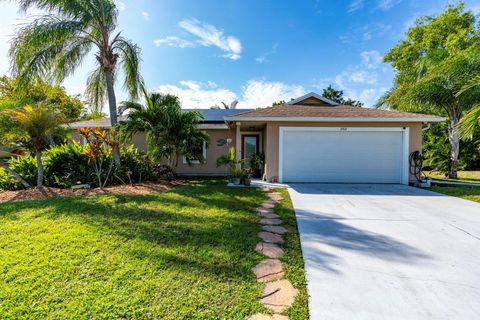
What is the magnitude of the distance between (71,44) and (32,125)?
351 cm

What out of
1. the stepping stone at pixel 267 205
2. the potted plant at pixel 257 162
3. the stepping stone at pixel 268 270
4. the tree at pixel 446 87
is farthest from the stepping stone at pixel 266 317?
the potted plant at pixel 257 162

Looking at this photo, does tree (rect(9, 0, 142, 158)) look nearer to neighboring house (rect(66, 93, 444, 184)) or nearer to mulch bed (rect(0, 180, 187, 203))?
mulch bed (rect(0, 180, 187, 203))

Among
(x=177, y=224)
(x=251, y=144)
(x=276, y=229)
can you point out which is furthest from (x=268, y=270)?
(x=251, y=144)

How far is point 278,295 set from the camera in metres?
2.24

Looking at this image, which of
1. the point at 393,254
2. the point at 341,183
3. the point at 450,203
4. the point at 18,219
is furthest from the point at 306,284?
the point at 341,183

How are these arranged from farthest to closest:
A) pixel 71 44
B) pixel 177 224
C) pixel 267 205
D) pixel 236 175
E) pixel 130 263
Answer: pixel 236 175 < pixel 71 44 < pixel 267 205 < pixel 177 224 < pixel 130 263

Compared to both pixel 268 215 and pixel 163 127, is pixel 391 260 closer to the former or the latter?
pixel 268 215

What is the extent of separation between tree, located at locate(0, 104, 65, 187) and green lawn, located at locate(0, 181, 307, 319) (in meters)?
2.66

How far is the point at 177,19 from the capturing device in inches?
390

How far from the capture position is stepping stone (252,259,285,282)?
100.0 inches

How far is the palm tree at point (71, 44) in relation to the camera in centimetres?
700

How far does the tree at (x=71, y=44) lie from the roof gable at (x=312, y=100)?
27.7 feet

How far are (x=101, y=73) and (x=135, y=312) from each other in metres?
10.1

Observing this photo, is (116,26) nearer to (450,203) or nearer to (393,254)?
(393,254)
